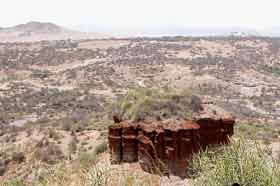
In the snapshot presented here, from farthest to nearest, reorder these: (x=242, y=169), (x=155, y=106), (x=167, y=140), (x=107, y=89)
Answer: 1. (x=107, y=89)
2. (x=155, y=106)
3. (x=167, y=140)
4. (x=242, y=169)

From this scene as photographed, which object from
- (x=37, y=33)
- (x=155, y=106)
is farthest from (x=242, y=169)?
(x=37, y=33)

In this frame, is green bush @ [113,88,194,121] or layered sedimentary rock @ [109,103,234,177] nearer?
layered sedimentary rock @ [109,103,234,177]

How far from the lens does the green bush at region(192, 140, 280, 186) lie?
26.8 feet

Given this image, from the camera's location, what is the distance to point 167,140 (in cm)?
1786

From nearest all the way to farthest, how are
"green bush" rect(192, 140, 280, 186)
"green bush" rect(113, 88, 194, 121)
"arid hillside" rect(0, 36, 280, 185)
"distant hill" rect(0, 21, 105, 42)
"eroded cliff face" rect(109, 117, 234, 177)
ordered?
"green bush" rect(192, 140, 280, 186) < "eroded cliff face" rect(109, 117, 234, 177) < "green bush" rect(113, 88, 194, 121) < "arid hillside" rect(0, 36, 280, 185) < "distant hill" rect(0, 21, 105, 42)

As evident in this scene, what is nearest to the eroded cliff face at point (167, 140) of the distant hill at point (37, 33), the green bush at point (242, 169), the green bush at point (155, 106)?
the green bush at point (155, 106)

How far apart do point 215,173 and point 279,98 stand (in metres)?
49.5

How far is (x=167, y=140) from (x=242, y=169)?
964cm

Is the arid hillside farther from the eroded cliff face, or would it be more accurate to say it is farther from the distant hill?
the distant hill

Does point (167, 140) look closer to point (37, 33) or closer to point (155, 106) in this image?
point (155, 106)

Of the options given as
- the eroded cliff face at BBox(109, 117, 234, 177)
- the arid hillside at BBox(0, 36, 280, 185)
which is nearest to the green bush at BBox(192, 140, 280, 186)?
the eroded cliff face at BBox(109, 117, 234, 177)

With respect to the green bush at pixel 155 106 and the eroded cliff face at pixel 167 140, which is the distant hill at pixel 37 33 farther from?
the eroded cliff face at pixel 167 140

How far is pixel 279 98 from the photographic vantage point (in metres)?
56.4

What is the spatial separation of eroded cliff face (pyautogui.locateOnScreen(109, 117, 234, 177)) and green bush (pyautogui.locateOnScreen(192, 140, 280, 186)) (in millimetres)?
8022
